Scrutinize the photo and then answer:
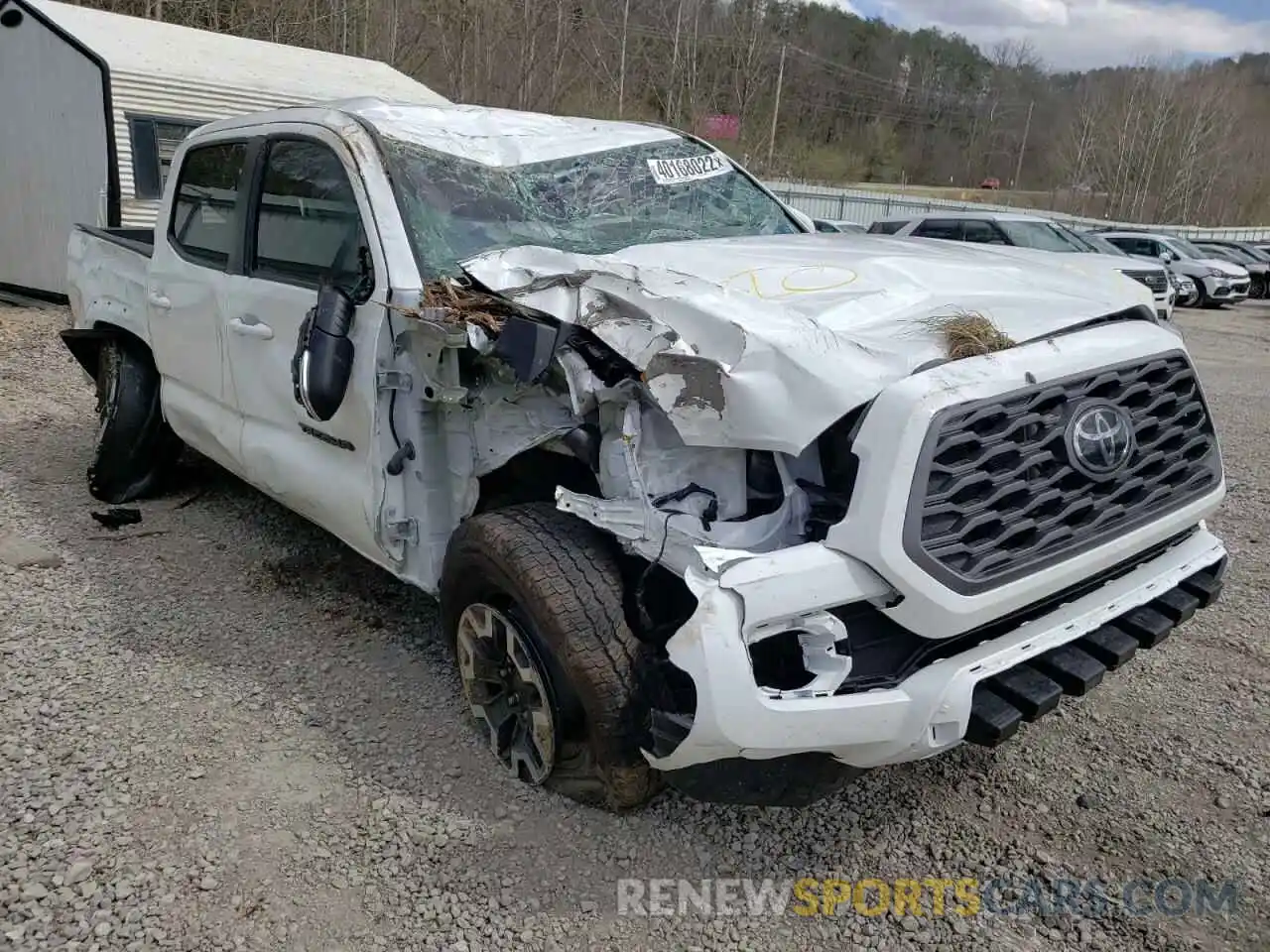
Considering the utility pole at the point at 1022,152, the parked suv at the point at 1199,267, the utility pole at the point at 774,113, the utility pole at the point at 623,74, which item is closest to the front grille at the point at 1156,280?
the parked suv at the point at 1199,267

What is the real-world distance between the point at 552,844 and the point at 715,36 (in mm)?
38089

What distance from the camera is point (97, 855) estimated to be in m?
2.45

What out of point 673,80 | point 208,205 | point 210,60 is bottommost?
point 208,205

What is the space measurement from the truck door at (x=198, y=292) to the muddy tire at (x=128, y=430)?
14.7 inches

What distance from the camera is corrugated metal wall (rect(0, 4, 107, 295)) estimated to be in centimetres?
1048

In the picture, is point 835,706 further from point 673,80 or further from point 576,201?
point 673,80

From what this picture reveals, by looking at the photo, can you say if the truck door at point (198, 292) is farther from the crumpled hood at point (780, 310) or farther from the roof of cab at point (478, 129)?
the crumpled hood at point (780, 310)

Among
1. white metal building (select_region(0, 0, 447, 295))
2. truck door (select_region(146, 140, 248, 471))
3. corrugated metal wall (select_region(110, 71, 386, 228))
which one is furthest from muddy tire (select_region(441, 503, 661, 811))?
corrugated metal wall (select_region(110, 71, 386, 228))

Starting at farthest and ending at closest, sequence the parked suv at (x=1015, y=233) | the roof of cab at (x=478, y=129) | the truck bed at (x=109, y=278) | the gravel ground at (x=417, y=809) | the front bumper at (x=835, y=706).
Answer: the parked suv at (x=1015, y=233)
the truck bed at (x=109, y=278)
the roof of cab at (x=478, y=129)
the gravel ground at (x=417, y=809)
the front bumper at (x=835, y=706)

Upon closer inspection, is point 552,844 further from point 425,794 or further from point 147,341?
point 147,341

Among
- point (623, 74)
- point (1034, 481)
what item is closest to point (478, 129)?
point (1034, 481)

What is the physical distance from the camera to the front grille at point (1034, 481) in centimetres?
209

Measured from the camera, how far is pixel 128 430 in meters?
4.90

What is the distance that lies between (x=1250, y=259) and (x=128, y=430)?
85.3 ft
